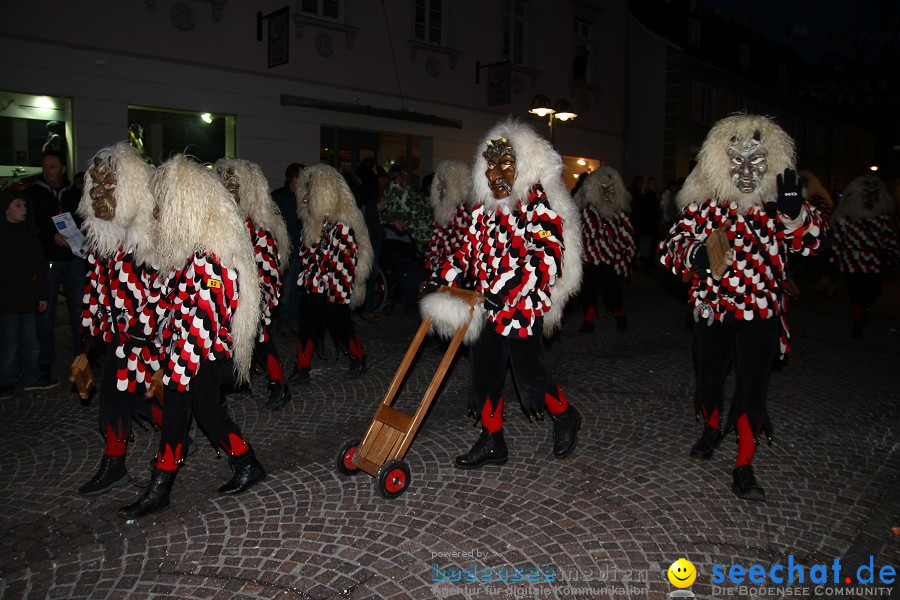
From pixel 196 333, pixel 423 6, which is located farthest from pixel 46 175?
pixel 423 6

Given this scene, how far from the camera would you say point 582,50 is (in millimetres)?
20406

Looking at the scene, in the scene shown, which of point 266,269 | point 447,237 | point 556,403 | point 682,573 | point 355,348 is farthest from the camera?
point 447,237

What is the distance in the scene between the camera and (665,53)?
82.2 feet

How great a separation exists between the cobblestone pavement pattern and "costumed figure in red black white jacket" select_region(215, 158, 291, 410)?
0.36m

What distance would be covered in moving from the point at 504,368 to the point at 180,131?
10073 mm

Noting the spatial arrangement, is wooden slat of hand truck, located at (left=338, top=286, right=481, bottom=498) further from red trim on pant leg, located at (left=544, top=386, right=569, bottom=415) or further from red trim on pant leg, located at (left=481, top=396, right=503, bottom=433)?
red trim on pant leg, located at (left=544, top=386, right=569, bottom=415)

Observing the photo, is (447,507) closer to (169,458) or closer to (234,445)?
(234,445)

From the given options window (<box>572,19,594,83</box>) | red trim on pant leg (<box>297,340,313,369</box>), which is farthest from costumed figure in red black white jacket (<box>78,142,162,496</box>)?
window (<box>572,19,594,83</box>)

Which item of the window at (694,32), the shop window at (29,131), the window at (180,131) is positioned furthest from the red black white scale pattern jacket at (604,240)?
the window at (694,32)

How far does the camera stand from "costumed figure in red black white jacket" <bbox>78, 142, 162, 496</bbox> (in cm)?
391

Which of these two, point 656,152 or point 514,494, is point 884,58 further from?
point 514,494

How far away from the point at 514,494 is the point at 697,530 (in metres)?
1.06

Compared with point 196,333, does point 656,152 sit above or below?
above

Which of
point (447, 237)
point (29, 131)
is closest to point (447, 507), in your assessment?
point (447, 237)
